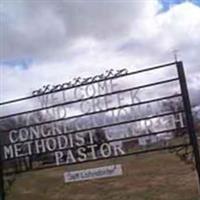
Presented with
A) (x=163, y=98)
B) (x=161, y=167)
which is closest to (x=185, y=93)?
(x=163, y=98)

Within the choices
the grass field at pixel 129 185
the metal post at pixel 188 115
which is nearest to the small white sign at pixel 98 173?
the metal post at pixel 188 115

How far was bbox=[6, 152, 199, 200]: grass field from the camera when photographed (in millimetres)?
13766

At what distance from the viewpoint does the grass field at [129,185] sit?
1377 cm

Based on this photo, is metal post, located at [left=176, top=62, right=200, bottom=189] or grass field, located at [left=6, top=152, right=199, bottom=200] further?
grass field, located at [left=6, top=152, right=199, bottom=200]

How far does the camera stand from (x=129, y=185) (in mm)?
15391

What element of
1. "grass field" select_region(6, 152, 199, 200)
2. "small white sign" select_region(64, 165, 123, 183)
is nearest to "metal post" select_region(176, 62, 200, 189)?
"small white sign" select_region(64, 165, 123, 183)

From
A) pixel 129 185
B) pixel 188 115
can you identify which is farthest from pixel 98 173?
pixel 129 185

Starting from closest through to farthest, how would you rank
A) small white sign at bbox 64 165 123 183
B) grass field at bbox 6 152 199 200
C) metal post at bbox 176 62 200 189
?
metal post at bbox 176 62 200 189 < small white sign at bbox 64 165 123 183 < grass field at bbox 6 152 199 200

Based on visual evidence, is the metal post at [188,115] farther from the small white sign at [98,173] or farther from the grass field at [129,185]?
the grass field at [129,185]

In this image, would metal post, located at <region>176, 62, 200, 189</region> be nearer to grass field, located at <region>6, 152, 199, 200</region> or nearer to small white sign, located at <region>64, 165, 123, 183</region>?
small white sign, located at <region>64, 165, 123, 183</region>

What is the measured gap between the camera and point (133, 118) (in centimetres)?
826

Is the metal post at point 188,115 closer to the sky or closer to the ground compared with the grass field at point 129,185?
closer to the sky

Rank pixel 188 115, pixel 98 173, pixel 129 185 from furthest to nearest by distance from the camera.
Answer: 1. pixel 129 185
2. pixel 98 173
3. pixel 188 115

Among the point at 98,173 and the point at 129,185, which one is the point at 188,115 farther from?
the point at 129,185
